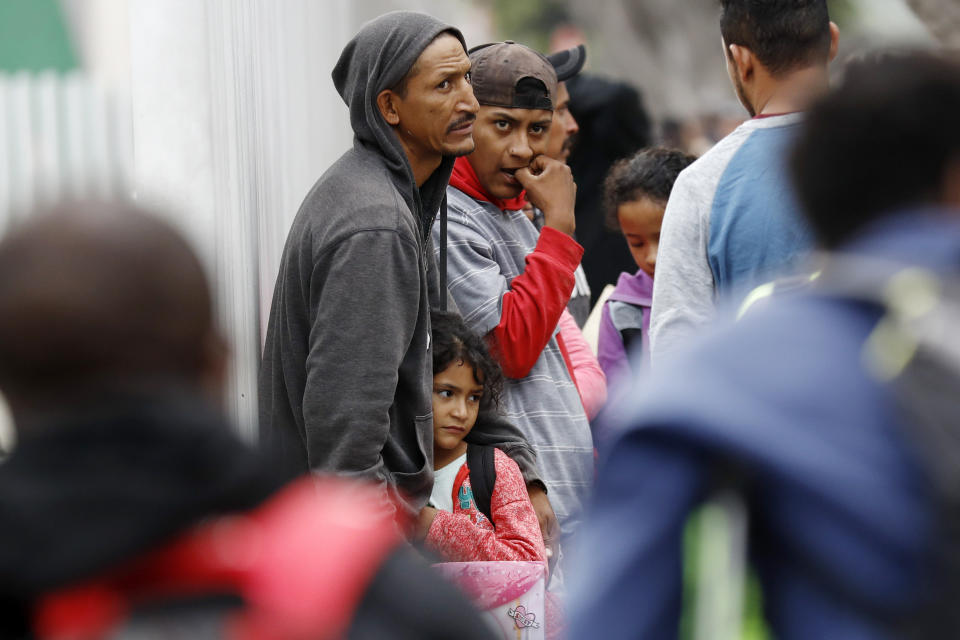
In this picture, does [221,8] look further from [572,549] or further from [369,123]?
[572,549]

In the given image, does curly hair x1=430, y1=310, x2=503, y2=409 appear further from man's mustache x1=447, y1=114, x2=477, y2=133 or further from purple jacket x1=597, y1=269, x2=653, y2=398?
purple jacket x1=597, y1=269, x2=653, y2=398

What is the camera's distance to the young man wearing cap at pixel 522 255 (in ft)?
11.5

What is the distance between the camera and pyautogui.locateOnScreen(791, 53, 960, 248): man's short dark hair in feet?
4.68

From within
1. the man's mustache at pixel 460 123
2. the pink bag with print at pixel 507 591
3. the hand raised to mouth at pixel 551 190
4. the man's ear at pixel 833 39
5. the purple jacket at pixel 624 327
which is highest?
the man's ear at pixel 833 39

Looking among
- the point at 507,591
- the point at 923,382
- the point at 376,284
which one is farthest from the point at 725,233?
the point at 923,382

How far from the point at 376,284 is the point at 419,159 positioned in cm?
57

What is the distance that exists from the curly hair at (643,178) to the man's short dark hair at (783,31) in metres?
1.61

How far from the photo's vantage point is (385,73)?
10.6ft

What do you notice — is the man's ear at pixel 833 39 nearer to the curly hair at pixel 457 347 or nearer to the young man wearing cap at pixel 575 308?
the young man wearing cap at pixel 575 308

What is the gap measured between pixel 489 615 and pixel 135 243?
198 centimetres

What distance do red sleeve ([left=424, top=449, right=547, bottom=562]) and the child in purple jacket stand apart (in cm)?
100

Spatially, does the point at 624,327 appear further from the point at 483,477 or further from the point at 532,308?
the point at 483,477

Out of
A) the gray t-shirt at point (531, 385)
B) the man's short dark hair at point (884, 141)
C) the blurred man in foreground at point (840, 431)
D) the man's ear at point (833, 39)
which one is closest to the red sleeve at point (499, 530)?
the gray t-shirt at point (531, 385)

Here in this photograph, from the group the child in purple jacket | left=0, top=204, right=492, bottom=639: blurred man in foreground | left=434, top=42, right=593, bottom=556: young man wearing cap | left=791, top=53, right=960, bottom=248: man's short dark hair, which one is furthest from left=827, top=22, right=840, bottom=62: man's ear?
left=0, top=204, right=492, bottom=639: blurred man in foreground
